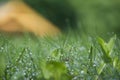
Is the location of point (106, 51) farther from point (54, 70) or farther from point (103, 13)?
point (103, 13)

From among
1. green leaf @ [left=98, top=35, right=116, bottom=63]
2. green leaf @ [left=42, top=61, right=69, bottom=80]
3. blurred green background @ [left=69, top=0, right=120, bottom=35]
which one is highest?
blurred green background @ [left=69, top=0, right=120, bottom=35]

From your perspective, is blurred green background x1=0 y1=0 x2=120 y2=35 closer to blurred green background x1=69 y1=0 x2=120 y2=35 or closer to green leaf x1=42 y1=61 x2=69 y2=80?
blurred green background x1=69 y1=0 x2=120 y2=35

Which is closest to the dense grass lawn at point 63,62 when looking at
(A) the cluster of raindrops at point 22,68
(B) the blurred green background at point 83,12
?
(A) the cluster of raindrops at point 22,68

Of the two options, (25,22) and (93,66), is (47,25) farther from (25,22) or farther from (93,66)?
(93,66)

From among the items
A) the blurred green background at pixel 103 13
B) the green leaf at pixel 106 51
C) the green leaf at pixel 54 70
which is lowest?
the green leaf at pixel 54 70

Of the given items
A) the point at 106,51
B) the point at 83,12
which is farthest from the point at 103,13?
the point at 106,51

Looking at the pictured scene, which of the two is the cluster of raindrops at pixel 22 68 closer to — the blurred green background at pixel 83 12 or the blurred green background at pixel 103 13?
the blurred green background at pixel 83 12

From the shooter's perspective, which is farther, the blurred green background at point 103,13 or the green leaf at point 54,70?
the blurred green background at point 103,13

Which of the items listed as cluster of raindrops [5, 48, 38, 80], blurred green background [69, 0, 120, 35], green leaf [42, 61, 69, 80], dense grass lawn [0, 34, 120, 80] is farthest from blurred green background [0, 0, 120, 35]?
green leaf [42, 61, 69, 80]

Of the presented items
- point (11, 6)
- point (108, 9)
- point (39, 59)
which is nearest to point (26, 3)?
point (11, 6)
